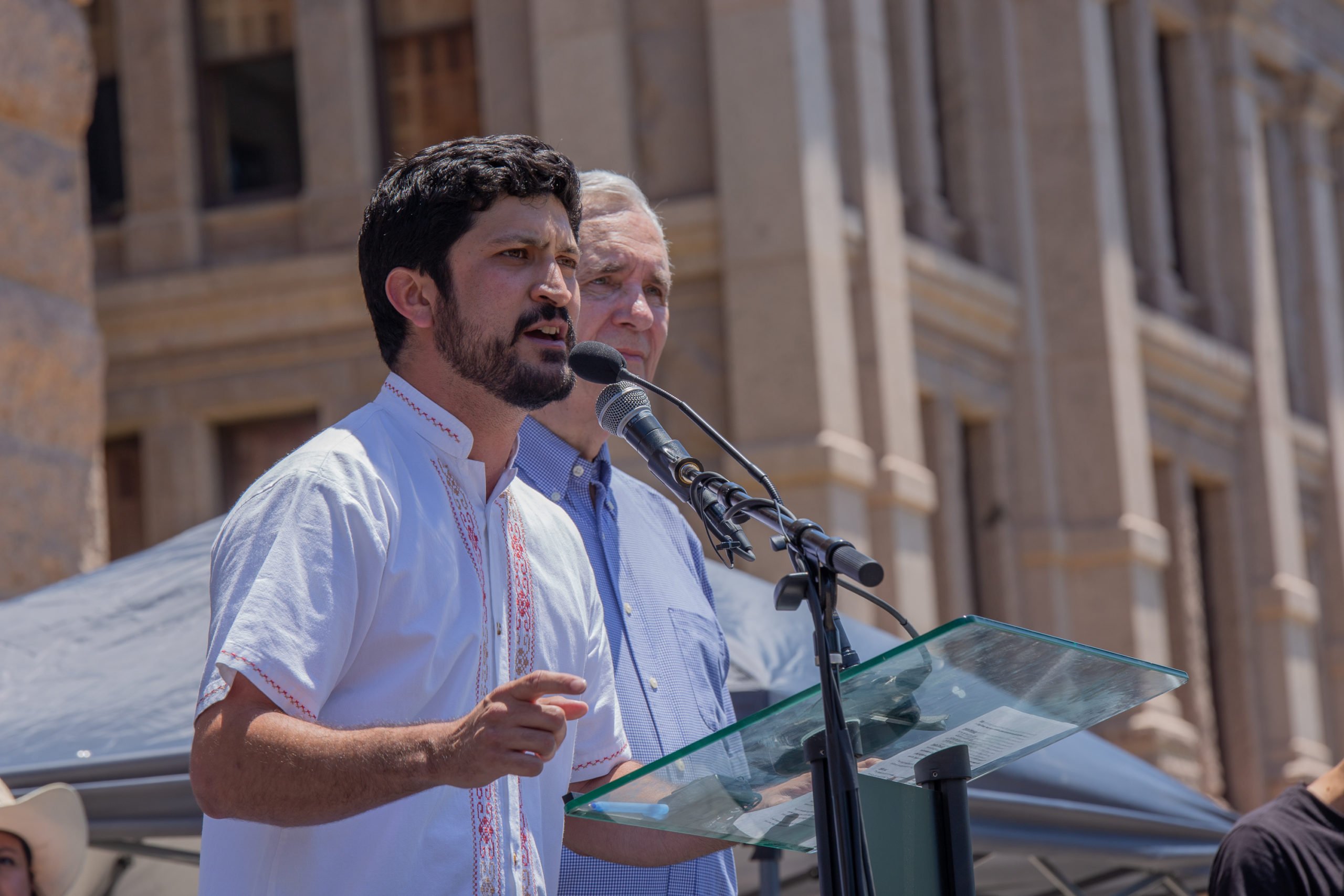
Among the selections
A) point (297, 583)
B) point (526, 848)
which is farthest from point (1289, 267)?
point (297, 583)

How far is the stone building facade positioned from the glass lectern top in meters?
9.27

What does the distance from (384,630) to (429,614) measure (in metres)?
0.07

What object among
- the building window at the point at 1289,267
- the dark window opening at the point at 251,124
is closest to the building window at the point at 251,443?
the dark window opening at the point at 251,124

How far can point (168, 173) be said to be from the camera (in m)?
14.5

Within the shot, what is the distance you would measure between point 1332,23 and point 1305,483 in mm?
4837

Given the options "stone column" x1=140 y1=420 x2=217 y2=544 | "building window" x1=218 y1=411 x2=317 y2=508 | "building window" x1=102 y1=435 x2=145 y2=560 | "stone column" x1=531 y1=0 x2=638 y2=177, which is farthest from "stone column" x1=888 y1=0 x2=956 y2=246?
"building window" x1=102 y1=435 x2=145 y2=560

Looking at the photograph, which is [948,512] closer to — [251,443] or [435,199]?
[251,443]

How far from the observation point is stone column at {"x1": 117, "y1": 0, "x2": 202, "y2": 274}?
47.2ft

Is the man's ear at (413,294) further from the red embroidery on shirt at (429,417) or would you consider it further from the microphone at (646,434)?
the microphone at (646,434)

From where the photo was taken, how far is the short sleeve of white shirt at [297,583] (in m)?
2.43

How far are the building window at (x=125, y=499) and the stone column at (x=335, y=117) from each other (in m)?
2.06

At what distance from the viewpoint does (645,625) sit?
12.5 feet

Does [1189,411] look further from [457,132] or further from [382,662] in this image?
[382,662]

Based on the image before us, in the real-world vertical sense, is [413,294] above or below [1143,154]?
below
